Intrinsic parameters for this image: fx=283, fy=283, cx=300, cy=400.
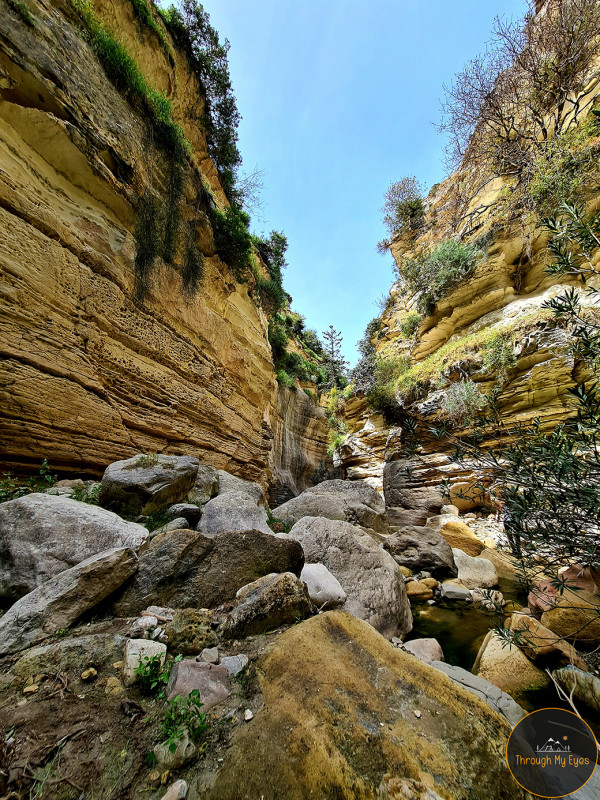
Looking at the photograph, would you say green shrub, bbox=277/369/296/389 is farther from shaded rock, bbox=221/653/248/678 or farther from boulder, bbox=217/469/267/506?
shaded rock, bbox=221/653/248/678

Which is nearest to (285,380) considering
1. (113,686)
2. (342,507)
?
(342,507)

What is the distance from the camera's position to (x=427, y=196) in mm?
19141

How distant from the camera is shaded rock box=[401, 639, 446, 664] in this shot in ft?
11.9

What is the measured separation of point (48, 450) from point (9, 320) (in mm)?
1947

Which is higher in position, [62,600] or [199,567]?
[62,600]

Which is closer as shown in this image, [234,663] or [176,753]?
[176,753]

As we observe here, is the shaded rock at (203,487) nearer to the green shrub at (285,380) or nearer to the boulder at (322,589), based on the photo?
the boulder at (322,589)

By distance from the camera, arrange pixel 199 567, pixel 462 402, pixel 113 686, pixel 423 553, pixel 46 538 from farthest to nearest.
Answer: pixel 462 402 < pixel 423 553 < pixel 199 567 < pixel 46 538 < pixel 113 686

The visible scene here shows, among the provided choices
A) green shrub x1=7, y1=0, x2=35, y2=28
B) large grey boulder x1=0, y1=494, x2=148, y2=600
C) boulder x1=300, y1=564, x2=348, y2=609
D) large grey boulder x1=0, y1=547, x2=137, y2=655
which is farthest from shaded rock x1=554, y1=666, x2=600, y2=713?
green shrub x1=7, y1=0, x2=35, y2=28

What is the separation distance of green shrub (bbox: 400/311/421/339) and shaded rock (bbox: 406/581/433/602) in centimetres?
Result: 1194

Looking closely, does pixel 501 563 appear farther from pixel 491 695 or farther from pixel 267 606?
pixel 267 606

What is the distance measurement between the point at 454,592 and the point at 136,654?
6.11 metres

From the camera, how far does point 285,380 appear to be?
52.0 feet

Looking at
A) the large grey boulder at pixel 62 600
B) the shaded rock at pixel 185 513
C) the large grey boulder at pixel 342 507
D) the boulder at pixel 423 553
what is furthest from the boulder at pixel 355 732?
the boulder at pixel 423 553
